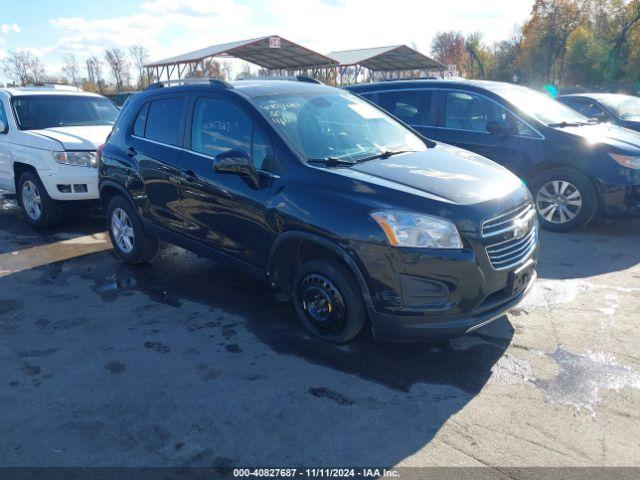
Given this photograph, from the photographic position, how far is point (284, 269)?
408 centimetres

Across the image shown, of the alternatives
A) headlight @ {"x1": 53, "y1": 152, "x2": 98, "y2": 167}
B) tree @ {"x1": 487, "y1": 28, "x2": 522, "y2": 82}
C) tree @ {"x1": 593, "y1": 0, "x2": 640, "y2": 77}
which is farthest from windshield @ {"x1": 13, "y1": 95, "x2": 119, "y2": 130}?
tree @ {"x1": 487, "y1": 28, "x2": 522, "y2": 82}

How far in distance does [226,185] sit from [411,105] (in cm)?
420

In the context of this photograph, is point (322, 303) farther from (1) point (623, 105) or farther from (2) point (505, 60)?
(2) point (505, 60)

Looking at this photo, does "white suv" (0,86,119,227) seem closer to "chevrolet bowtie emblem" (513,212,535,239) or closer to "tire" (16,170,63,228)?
"tire" (16,170,63,228)

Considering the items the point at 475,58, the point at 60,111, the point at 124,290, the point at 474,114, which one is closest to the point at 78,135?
the point at 60,111

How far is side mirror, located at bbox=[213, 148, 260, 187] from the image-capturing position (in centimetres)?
389

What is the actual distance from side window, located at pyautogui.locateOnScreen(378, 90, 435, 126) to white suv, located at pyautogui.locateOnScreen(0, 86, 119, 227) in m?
4.15

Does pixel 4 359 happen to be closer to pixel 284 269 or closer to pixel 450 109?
pixel 284 269

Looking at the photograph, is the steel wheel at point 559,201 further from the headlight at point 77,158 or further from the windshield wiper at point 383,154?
the headlight at point 77,158

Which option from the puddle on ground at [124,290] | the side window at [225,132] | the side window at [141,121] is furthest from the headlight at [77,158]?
the side window at [225,132]

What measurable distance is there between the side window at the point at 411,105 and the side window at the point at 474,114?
28cm

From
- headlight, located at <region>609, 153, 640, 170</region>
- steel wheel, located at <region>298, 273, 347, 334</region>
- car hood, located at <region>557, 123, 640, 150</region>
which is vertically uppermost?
car hood, located at <region>557, 123, 640, 150</region>

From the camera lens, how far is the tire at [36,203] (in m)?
7.08

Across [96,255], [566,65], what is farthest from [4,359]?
[566,65]
